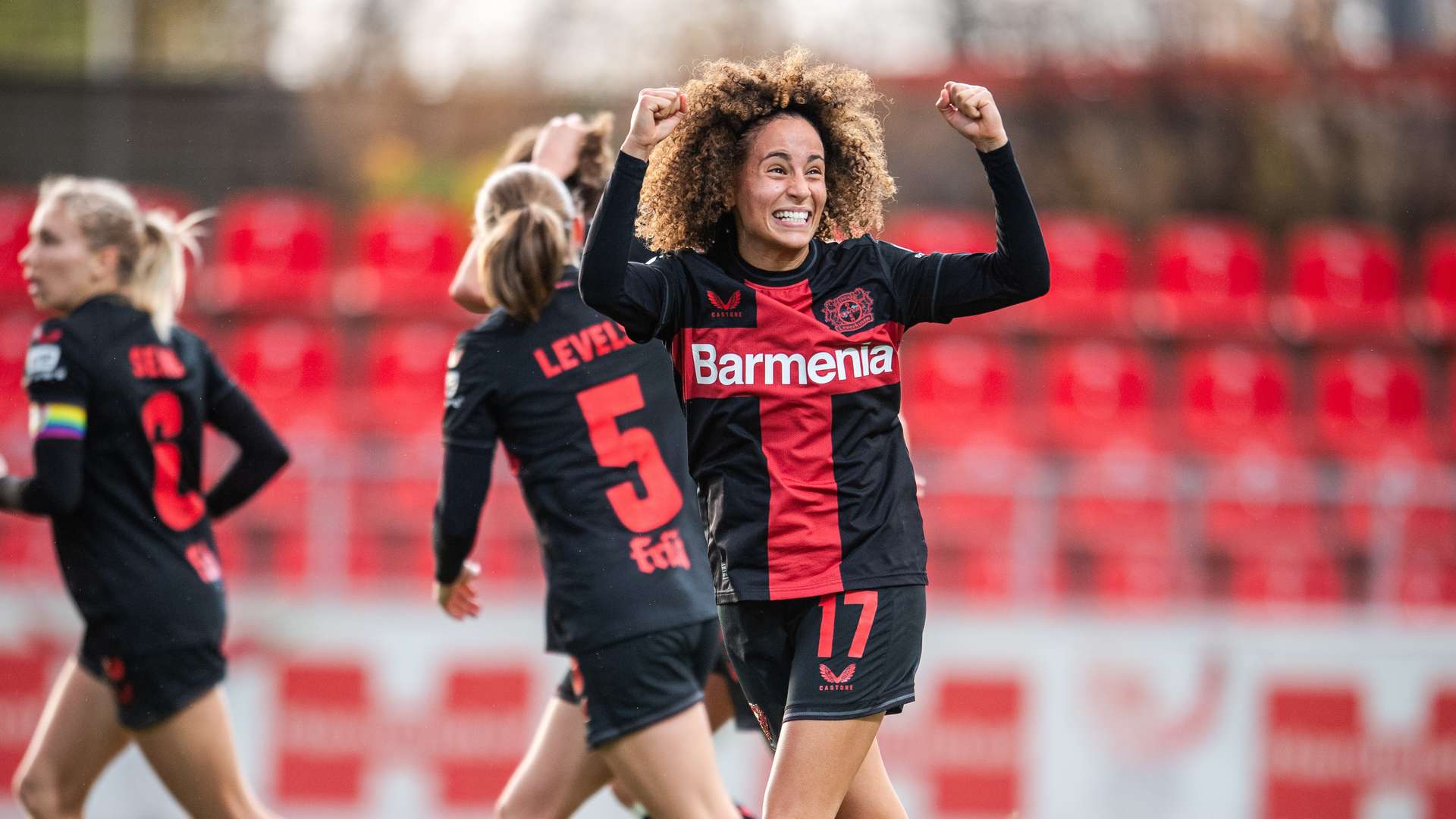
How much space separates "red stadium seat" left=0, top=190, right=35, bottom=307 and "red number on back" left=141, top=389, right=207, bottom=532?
27.0 ft

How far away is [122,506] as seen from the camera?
14.7ft

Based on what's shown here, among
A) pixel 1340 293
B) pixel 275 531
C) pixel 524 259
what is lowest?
pixel 275 531

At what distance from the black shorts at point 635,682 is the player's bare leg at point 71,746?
1.54m

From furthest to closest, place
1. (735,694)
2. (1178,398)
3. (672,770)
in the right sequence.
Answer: (1178,398) < (735,694) < (672,770)

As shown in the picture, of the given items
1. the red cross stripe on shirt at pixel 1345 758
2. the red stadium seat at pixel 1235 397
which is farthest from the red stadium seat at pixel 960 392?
the red cross stripe on shirt at pixel 1345 758

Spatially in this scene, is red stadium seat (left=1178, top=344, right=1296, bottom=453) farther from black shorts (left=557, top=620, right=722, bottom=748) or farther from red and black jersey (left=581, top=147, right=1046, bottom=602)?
red and black jersey (left=581, top=147, right=1046, bottom=602)

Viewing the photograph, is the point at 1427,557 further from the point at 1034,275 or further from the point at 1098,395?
the point at 1034,275

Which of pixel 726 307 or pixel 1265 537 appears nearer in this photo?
pixel 726 307

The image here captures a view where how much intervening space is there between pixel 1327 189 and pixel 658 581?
12.5 meters

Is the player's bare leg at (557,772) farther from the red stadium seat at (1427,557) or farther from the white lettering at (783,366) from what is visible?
the red stadium seat at (1427,557)

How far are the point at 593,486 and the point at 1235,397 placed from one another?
28.4 feet

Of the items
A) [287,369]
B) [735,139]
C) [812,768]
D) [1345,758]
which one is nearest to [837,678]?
[812,768]

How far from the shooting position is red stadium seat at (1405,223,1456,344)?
Answer: 12.5 m

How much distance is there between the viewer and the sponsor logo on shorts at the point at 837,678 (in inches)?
137
